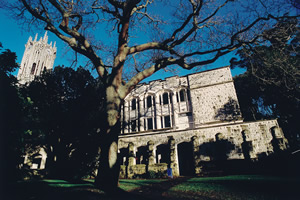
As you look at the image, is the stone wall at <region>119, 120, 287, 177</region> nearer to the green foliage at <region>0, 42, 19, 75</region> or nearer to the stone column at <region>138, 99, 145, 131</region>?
the stone column at <region>138, 99, 145, 131</region>

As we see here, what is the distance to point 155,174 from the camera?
50.3ft

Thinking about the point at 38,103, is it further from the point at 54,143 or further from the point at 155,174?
Result: the point at 155,174

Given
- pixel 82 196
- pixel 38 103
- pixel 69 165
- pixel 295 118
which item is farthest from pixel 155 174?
pixel 295 118

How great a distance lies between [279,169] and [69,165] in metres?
18.2

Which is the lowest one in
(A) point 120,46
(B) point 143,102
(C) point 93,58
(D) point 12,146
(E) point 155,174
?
(E) point 155,174

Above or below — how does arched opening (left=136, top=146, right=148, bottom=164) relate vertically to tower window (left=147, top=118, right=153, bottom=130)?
below

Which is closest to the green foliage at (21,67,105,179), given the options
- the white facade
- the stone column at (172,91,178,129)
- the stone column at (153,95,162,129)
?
the white facade

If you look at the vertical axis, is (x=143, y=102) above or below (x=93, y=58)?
above

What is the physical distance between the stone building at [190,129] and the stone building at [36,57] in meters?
56.0

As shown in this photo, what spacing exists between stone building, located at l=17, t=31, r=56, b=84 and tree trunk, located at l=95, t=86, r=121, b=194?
6695cm

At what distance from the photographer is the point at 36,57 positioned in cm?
6288

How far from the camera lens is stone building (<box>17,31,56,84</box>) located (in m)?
60.0

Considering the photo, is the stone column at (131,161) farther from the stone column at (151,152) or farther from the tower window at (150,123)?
the tower window at (150,123)

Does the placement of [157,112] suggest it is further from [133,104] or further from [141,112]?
[133,104]
